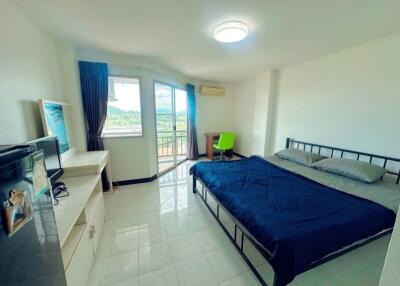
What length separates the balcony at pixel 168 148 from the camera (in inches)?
173

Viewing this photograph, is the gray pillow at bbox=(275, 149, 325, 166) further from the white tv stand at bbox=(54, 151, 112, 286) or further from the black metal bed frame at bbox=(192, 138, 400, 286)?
the white tv stand at bbox=(54, 151, 112, 286)

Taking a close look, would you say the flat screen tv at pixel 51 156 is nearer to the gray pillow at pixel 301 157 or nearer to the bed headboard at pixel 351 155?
the gray pillow at pixel 301 157

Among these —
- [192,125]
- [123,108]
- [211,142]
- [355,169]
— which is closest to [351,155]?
[355,169]

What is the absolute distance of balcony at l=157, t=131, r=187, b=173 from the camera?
440 centimetres

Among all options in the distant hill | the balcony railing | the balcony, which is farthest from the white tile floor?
the balcony railing

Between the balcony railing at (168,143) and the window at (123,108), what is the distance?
38.9 inches

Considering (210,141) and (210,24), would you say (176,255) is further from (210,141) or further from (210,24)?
(210,141)

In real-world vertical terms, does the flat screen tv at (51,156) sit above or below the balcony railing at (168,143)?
above

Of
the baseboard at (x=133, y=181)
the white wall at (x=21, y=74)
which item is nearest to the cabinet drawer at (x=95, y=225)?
the white wall at (x=21, y=74)

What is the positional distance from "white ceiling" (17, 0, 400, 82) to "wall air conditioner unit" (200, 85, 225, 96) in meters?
2.07

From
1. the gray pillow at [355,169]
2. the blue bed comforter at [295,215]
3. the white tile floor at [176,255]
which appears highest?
the gray pillow at [355,169]

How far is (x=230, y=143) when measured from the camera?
4672 mm

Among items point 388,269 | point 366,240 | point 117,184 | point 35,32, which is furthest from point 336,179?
point 35,32

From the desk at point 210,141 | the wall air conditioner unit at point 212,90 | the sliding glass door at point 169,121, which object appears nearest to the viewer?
the sliding glass door at point 169,121
